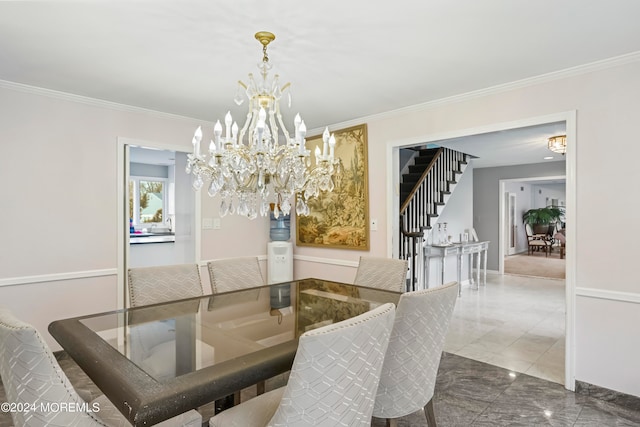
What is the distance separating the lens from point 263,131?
6.56ft

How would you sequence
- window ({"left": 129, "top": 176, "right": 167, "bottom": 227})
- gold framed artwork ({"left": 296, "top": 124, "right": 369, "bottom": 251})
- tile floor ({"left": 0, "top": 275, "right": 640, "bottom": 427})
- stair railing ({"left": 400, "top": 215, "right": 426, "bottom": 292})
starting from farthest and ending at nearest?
window ({"left": 129, "top": 176, "right": 167, "bottom": 227}) < stair railing ({"left": 400, "top": 215, "right": 426, "bottom": 292}) < gold framed artwork ({"left": 296, "top": 124, "right": 369, "bottom": 251}) < tile floor ({"left": 0, "top": 275, "right": 640, "bottom": 427})

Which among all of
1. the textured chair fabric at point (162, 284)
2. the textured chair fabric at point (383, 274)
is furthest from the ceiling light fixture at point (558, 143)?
the textured chair fabric at point (162, 284)

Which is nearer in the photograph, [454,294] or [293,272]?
[454,294]

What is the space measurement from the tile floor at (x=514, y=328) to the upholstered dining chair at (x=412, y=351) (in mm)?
1785

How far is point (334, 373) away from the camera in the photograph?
1188mm

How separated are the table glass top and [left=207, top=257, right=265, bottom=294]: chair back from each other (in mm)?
292

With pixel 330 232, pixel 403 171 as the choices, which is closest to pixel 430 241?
pixel 403 171

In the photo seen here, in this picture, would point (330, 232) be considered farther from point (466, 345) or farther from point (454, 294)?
point (454, 294)

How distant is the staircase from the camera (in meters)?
4.85

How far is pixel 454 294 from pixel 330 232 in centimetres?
264

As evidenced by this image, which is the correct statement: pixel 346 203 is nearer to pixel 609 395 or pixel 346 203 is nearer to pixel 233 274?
pixel 233 274

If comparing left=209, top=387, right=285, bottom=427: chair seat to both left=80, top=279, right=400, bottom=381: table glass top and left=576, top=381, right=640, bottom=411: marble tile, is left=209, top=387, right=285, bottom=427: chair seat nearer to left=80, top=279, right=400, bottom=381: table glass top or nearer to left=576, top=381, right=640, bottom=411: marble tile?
left=80, top=279, right=400, bottom=381: table glass top

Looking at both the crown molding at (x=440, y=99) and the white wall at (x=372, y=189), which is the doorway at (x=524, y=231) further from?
the white wall at (x=372, y=189)

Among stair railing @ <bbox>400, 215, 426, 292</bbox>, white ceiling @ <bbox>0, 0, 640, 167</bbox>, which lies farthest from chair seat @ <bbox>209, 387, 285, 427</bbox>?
stair railing @ <bbox>400, 215, 426, 292</bbox>
